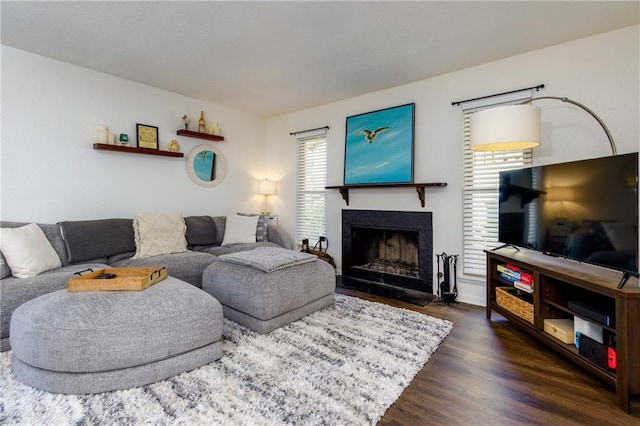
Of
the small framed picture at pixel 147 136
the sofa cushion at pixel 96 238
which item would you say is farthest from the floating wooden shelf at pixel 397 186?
the sofa cushion at pixel 96 238

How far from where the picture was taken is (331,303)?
9.64 feet

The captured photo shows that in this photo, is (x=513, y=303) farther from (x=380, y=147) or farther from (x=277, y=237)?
(x=277, y=237)

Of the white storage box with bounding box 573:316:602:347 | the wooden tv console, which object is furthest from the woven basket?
the white storage box with bounding box 573:316:602:347

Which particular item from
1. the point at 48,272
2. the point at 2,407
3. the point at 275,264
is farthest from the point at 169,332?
the point at 48,272

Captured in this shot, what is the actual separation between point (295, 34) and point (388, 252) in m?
2.70

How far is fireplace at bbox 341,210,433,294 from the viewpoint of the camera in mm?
3471

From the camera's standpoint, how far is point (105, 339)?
1.56 m

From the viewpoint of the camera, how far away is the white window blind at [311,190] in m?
4.50

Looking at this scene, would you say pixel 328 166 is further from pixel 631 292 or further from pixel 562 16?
pixel 631 292

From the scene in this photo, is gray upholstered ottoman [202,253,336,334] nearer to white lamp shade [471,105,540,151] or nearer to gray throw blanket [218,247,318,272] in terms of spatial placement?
gray throw blanket [218,247,318,272]

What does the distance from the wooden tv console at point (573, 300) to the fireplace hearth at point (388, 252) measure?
79cm

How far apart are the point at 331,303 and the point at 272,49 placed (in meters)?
2.42

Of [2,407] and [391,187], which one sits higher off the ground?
[391,187]

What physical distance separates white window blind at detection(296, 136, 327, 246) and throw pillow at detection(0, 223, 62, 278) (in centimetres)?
293
